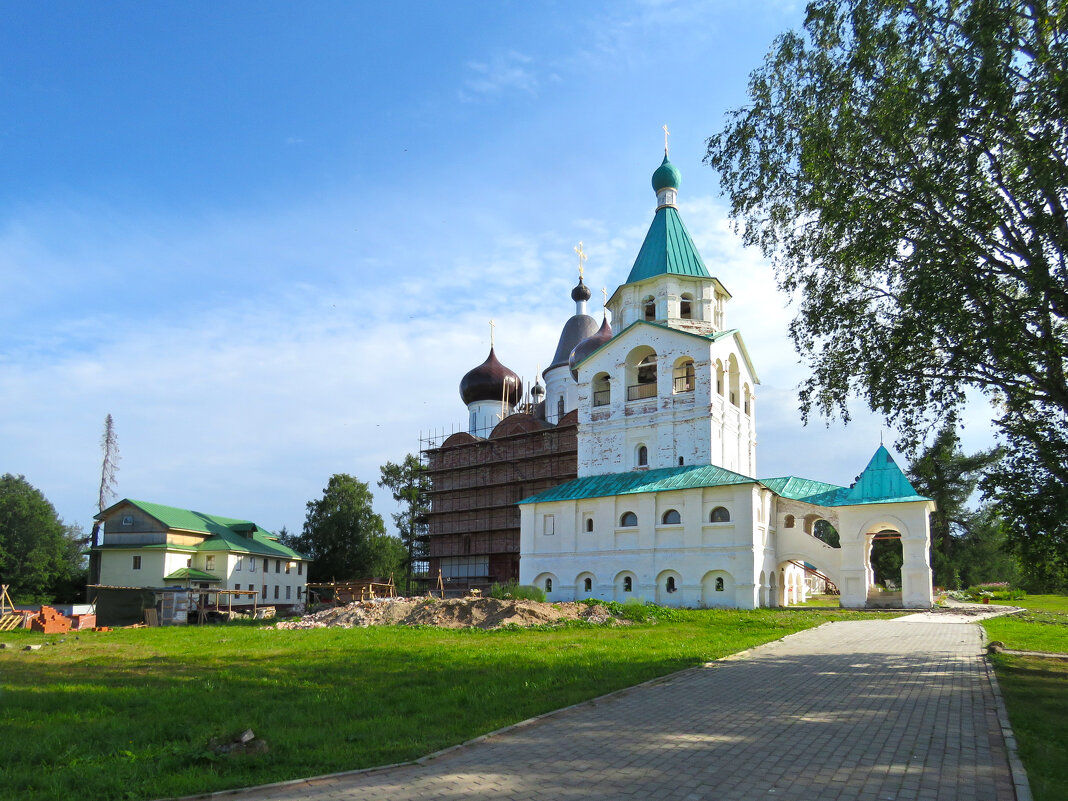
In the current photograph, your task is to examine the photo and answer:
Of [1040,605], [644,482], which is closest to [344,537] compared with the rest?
[644,482]

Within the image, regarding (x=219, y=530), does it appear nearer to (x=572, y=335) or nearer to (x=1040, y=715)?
(x=572, y=335)

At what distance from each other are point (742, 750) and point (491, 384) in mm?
45572

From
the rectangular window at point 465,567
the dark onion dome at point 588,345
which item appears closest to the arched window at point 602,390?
the dark onion dome at point 588,345

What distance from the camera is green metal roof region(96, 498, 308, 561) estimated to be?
1604 inches

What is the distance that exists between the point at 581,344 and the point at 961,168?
3457cm

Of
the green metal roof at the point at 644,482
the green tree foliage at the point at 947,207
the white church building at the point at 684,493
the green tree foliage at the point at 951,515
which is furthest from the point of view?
the green tree foliage at the point at 951,515

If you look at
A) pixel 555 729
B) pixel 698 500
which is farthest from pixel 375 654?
pixel 698 500

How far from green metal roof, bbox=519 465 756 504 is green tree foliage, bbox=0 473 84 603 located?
1257 inches

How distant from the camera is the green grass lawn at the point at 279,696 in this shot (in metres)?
6.71

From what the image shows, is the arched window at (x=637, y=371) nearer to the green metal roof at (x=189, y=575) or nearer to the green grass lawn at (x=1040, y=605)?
the green grass lawn at (x=1040, y=605)

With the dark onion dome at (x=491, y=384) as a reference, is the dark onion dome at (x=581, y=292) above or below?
above

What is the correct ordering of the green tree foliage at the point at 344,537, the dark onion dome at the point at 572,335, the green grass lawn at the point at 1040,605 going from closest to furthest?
the green grass lawn at the point at 1040,605 < the dark onion dome at the point at 572,335 < the green tree foliage at the point at 344,537

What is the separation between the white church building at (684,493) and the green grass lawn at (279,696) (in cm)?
1173

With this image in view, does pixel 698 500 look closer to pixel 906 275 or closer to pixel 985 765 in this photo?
pixel 906 275
